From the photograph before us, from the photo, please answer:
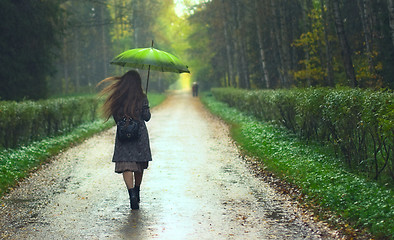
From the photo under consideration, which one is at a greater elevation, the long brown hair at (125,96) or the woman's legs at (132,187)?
the long brown hair at (125,96)

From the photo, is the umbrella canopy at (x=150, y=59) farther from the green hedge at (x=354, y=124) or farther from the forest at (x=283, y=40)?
the forest at (x=283, y=40)

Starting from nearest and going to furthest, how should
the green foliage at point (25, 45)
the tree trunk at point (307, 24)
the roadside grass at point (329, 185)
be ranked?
the roadside grass at point (329, 185), the green foliage at point (25, 45), the tree trunk at point (307, 24)

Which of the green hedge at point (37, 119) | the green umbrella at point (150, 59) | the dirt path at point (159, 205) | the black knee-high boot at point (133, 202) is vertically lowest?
the dirt path at point (159, 205)

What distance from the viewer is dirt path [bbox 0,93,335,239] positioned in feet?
19.6

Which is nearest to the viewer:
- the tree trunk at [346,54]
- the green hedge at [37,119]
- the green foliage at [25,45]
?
the green hedge at [37,119]

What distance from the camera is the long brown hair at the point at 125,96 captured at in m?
7.29

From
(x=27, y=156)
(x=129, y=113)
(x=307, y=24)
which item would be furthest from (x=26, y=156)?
(x=307, y=24)

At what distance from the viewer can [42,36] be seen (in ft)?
79.2

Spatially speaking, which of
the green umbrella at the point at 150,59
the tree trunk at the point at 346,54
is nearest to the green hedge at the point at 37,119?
the green umbrella at the point at 150,59

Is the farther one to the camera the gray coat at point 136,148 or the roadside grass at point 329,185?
the gray coat at point 136,148

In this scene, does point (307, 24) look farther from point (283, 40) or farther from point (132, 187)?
point (132, 187)

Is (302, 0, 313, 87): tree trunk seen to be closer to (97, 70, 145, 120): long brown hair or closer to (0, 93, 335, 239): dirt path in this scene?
(0, 93, 335, 239): dirt path

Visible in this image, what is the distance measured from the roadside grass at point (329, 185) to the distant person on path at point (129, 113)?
8.83 ft

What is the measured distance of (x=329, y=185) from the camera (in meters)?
7.51
